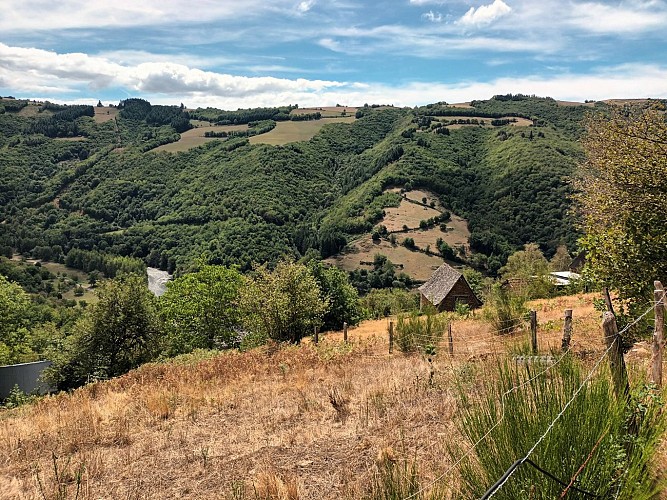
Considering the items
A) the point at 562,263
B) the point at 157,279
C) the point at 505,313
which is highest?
the point at 505,313

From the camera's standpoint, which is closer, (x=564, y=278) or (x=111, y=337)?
(x=111, y=337)

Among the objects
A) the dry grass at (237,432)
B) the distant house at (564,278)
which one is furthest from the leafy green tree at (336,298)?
the dry grass at (237,432)

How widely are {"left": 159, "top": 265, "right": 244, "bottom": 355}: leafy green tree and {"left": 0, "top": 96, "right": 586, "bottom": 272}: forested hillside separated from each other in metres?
71.8

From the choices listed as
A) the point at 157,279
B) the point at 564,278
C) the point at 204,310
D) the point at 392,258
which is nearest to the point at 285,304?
the point at 204,310

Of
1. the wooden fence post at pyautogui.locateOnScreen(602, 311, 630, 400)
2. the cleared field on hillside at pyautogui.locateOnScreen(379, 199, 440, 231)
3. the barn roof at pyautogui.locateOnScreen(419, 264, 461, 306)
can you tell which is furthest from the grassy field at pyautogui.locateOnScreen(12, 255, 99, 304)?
the wooden fence post at pyautogui.locateOnScreen(602, 311, 630, 400)

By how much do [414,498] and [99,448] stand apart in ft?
19.9

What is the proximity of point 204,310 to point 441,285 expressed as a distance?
2565cm

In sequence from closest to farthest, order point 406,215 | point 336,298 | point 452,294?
1. point 336,298
2. point 452,294
3. point 406,215

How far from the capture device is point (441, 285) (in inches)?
1891

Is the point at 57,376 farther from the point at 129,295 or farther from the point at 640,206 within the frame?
the point at 640,206

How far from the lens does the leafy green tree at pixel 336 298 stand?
39.1 metres

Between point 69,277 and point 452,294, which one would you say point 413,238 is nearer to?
point 452,294

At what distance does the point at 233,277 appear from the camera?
Answer: 35.9m

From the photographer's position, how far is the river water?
105 meters
